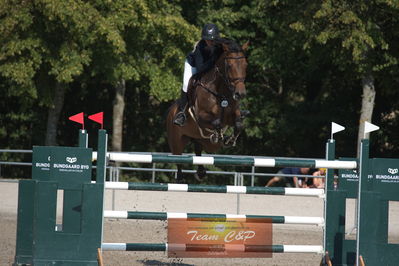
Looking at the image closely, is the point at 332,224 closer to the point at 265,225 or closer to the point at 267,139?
the point at 265,225

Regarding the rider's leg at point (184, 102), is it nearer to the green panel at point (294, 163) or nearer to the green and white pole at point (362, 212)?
the green panel at point (294, 163)

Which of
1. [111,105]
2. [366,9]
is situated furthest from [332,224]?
[111,105]

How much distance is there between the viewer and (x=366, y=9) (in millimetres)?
17234

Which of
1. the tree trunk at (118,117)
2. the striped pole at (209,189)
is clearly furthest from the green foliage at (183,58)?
the striped pole at (209,189)

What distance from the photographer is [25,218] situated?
6.82 metres

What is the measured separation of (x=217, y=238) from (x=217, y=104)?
2.10 m

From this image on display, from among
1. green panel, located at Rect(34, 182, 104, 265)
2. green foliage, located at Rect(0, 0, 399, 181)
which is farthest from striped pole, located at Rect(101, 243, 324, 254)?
green foliage, located at Rect(0, 0, 399, 181)

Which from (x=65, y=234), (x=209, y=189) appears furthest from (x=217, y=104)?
(x=65, y=234)

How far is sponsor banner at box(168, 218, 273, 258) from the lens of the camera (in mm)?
6449

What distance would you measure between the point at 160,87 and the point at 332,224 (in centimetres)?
1322

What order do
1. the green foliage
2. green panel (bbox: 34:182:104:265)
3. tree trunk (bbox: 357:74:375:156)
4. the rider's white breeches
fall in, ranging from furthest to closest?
1. tree trunk (bbox: 357:74:375:156)
2. the green foliage
3. the rider's white breeches
4. green panel (bbox: 34:182:104:265)

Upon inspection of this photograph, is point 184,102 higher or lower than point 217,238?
higher

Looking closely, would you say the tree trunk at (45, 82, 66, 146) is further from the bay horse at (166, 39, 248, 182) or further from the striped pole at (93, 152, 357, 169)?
the striped pole at (93, 152, 357, 169)

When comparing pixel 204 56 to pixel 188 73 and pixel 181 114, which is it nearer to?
pixel 188 73
